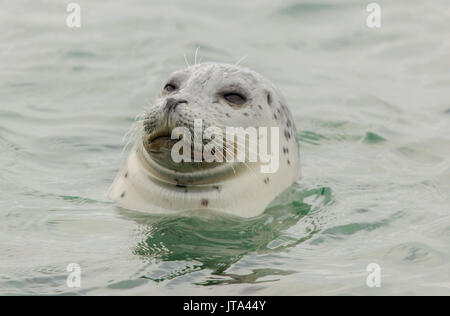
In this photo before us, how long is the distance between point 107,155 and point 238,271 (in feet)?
11.3

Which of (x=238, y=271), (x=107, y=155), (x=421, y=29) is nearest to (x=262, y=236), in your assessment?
(x=238, y=271)

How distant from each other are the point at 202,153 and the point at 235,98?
64 centimetres

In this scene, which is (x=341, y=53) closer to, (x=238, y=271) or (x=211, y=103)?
(x=211, y=103)

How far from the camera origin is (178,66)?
36.3 feet

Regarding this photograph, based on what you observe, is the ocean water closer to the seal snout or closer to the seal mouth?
the seal mouth

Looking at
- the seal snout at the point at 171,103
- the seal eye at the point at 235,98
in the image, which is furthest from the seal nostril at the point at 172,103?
the seal eye at the point at 235,98

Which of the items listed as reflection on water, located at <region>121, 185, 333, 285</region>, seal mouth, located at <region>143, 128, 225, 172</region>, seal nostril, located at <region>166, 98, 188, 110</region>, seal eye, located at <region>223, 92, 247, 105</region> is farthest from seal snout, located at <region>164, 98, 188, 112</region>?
reflection on water, located at <region>121, 185, 333, 285</region>

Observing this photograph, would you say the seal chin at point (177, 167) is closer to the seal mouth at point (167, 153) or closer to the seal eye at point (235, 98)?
the seal mouth at point (167, 153)

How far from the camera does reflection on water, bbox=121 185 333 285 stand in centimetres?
548

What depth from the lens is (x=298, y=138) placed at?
27.6 ft

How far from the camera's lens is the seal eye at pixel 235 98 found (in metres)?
6.59

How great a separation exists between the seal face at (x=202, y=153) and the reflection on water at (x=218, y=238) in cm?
10

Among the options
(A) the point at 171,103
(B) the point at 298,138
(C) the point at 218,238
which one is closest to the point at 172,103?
(A) the point at 171,103

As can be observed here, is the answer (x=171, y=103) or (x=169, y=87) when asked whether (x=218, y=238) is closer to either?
(x=171, y=103)
